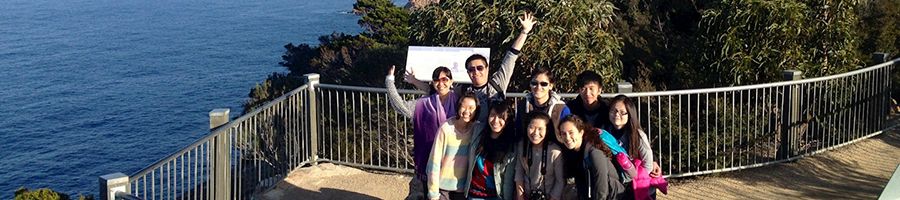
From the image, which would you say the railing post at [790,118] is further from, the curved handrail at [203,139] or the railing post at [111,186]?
the railing post at [111,186]

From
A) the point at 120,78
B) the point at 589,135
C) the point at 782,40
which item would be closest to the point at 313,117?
the point at 589,135

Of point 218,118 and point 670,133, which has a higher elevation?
point 218,118

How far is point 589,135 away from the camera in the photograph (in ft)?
19.1

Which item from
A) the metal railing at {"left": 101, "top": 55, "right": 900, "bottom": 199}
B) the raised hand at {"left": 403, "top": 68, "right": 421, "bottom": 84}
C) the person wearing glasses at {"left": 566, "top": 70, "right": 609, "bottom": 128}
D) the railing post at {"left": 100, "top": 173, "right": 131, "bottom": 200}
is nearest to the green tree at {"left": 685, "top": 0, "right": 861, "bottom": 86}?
the metal railing at {"left": 101, "top": 55, "right": 900, "bottom": 199}

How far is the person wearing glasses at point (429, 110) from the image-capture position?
6.72m

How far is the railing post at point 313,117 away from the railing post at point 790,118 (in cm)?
445

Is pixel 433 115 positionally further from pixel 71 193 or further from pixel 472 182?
pixel 71 193

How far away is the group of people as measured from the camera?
5871 millimetres

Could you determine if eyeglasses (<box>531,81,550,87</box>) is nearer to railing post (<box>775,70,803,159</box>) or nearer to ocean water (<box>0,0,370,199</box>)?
railing post (<box>775,70,803,159</box>)

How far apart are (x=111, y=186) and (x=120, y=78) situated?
4568 centimetres

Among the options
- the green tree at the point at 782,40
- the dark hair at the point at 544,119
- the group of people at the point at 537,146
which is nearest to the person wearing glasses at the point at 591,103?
the group of people at the point at 537,146

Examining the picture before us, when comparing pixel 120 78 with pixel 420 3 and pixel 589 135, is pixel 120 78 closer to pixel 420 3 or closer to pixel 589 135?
pixel 420 3

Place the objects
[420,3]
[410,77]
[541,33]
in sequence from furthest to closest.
→ [420,3] → [541,33] → [410,77]

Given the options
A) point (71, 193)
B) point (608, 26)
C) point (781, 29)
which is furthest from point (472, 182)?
point (71, 193)
